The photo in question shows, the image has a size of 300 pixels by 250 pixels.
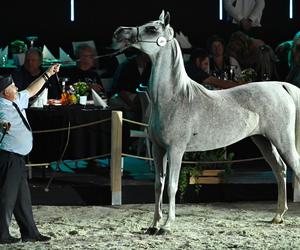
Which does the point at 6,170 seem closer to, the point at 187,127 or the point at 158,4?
the point at 187,127

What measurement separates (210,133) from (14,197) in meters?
1.85

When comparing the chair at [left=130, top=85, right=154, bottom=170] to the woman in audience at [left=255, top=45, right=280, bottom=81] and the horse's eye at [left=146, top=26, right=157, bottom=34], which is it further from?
the horse's eye at [left=146, top=26, right=157, bottom=34]

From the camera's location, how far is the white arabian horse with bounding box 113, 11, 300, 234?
7738 millimetres

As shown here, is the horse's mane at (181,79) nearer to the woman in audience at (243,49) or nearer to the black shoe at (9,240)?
the black shoe at (9,240)

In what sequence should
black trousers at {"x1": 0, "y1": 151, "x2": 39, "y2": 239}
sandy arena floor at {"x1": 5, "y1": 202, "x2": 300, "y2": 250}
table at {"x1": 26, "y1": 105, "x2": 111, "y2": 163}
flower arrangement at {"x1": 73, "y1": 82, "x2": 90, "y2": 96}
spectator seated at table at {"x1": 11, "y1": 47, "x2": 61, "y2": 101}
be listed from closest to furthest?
black trousers at {"x1": 0, "y1": 151, "x2": 39, "y2": 239}, sandy arena floor at {"x1": 5, "y1": 202, "x2": 300, "y2": 250}, table at {"x1": 26, "y1": 105, "x2": 111, "y2": 163}, flower arrangement at {"x1": 73, "y1": 82, "x2": 90, "y2": 96}, spectator seated at table at {"x1": 11, "y1": 47, "x2": 61, "y2": 101}

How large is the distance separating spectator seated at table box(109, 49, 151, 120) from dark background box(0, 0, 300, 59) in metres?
0.57

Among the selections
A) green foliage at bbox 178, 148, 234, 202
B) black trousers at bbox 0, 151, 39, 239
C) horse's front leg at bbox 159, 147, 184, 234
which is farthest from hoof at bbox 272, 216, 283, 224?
black trousers at bbox 0, 151, 39, 239

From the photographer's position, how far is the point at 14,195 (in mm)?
7219

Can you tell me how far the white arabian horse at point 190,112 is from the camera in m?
7.74

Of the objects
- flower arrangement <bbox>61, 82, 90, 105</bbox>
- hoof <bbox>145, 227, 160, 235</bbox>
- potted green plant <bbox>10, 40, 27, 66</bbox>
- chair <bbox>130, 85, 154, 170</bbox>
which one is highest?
potted green plant <bbox>10, 40, 27, 66</bbox>

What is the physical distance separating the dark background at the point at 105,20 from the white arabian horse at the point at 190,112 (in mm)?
4793

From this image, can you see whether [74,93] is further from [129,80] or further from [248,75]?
[248,75]

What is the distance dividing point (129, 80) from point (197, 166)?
2920 millimetres

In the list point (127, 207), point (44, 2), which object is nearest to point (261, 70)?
point (44, 2)
